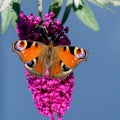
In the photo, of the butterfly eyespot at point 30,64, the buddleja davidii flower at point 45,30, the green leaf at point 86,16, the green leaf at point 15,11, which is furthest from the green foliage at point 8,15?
the green leaf at point 86,16

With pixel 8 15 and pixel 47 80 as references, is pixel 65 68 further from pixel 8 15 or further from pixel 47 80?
pixel 8 15

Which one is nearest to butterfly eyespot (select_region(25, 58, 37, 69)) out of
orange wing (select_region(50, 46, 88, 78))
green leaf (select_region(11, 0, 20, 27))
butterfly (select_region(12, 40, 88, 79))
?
butterfly (select_region(12, 40, 88, 79))

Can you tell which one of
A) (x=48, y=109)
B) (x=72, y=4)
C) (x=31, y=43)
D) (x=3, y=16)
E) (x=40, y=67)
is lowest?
(x=48, y=109)

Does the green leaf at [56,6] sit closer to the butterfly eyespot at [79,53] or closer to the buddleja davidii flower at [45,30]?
the buddleja davidii flower at [45,30]

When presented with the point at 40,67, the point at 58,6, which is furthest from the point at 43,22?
the point at 40,67

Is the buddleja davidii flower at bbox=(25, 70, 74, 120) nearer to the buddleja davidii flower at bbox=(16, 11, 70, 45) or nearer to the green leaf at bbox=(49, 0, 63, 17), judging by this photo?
the buddleja davidii flower at bbox=(16, 11, 70, 45)

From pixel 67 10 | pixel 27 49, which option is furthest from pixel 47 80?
pixel 67 10

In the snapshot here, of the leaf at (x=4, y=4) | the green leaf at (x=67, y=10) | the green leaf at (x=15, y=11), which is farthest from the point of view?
the green leaf at (x=15, y=11)

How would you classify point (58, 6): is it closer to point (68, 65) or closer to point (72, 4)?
point (72, 4)
